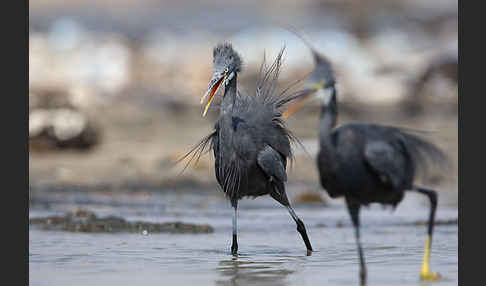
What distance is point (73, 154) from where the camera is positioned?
17.9m

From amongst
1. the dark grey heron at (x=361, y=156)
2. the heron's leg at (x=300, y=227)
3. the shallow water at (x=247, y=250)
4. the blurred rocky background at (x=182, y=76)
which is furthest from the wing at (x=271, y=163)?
the blurred rocky background at (x=182, y=76)

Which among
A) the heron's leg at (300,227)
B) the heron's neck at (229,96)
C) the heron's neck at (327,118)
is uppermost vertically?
the heron's neck at (229,96)

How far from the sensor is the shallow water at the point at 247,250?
7.70 meters

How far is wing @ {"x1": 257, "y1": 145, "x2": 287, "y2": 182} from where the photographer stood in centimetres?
921

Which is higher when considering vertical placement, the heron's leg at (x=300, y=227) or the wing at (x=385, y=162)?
the wing at (x=385, y=162)

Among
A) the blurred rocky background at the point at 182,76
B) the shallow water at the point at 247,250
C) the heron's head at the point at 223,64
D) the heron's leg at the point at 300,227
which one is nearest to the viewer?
the shallow water at the point at 247,250

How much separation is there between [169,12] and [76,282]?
24.7m

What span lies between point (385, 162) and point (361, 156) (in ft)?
0.60

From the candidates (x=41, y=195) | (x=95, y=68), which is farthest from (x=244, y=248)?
(x=95, y=68)

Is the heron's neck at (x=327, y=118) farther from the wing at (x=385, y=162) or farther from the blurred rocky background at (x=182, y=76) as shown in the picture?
the blurred rocky background at (x=182, y=76)

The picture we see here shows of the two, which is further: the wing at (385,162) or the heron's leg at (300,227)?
the heron's leg at (300,227)

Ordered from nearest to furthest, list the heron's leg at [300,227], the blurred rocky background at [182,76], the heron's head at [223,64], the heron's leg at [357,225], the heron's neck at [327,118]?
the heron's neck at [327,118] → the heron's leg at [357,225] → the heron's head at [223,64] → the heron's leg at [300,227] → the blurred rocky background at [182,76]

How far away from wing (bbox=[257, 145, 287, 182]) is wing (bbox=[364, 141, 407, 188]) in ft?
6.76

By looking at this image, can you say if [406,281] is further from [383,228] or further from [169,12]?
[169,12]
